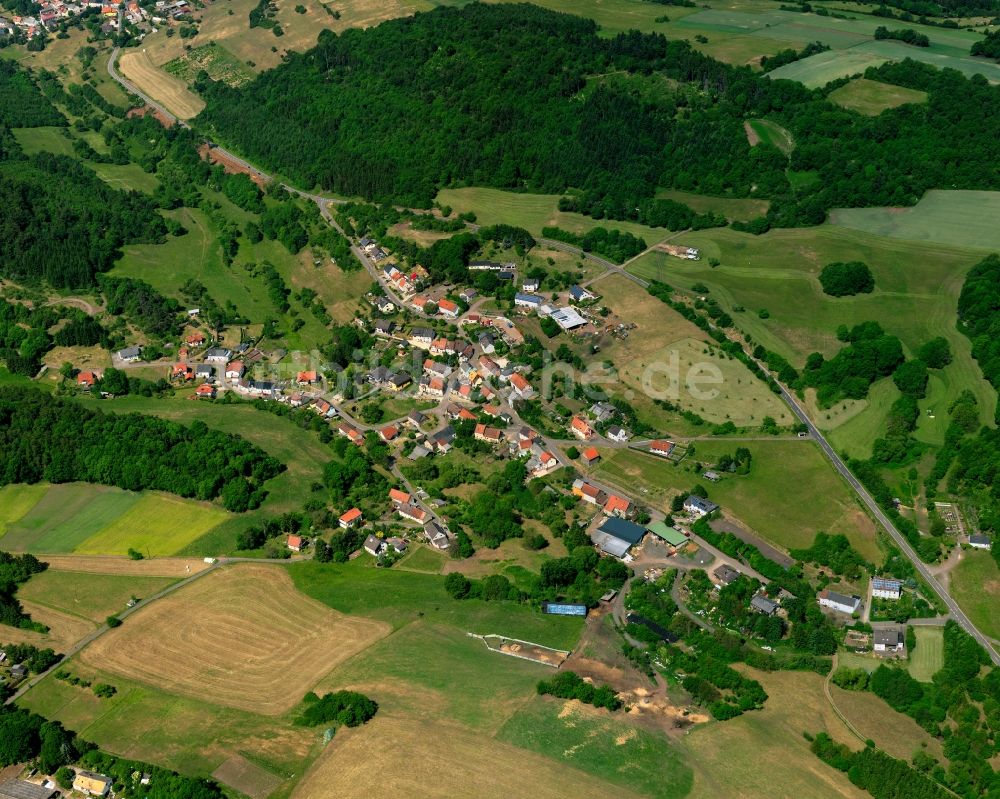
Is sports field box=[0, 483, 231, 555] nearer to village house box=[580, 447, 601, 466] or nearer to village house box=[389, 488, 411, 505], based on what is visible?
village house box=[389, 488, 411, 505]

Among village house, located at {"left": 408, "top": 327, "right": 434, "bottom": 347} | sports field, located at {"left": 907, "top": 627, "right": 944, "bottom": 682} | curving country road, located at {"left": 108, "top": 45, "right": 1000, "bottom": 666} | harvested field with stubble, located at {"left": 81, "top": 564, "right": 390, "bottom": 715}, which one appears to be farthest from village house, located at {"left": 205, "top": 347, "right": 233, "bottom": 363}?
sports field, located at {"left": 907, "top": 627, "right": 944, "bottom": 682}

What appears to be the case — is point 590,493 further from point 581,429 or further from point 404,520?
point 404,520

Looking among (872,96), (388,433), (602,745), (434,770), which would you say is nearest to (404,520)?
(388,433)

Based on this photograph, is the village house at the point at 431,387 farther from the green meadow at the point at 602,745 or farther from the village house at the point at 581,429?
the green meadow at the point at 602,745

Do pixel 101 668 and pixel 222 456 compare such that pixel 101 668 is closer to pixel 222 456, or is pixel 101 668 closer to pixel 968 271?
pixel 222 456

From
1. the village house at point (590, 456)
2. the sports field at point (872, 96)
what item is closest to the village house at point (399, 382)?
the village house at point (590, 456)

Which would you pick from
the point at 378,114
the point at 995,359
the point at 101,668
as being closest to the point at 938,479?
the point at 995,359
